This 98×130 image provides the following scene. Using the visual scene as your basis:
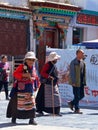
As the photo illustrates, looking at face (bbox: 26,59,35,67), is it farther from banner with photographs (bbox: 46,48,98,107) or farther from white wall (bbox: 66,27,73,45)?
white wall (bbox: 66,27,73,45)

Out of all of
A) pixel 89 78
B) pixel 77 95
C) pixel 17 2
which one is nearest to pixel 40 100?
pixel 77 95

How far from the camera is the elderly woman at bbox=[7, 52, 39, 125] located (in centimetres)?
1114

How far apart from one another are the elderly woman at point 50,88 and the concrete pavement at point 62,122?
0.77 ft

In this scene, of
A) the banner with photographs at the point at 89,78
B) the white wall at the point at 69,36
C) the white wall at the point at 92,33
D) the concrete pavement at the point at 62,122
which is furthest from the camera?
the white wall at the point at 92,33

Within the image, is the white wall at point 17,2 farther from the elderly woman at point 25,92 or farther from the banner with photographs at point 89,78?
the elderly woman at point 25,92

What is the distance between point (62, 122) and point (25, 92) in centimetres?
124

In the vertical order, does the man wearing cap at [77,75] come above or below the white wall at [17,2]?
below

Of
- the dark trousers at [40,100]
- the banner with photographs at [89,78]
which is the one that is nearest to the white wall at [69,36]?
the banner with photographs at [89,78]

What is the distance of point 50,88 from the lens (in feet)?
42.1

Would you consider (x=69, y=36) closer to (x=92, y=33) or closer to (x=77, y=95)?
(x=92, y=33)

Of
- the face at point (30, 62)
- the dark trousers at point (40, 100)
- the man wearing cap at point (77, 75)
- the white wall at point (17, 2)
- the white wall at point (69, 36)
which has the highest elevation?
the white wall at point (17, 2)

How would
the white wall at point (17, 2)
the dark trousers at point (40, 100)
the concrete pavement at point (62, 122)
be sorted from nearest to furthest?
the concrete pavement at point (62, 122), the dark trousers at point (40, 100), the white wall at point (17, 2)

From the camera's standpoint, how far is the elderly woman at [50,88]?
12727mm

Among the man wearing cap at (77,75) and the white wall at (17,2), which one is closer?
the man wearing cap at (77,75)
